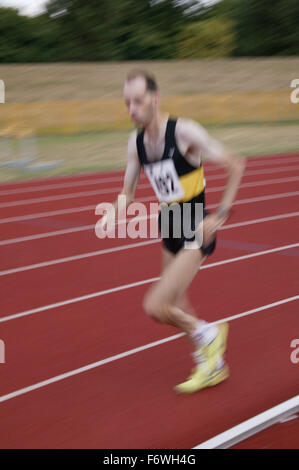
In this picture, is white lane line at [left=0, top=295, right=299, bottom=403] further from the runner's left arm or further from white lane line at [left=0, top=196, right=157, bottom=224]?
white lane line at [left=0, top=196, right=157, bottom=224]

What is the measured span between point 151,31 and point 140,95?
3165cm

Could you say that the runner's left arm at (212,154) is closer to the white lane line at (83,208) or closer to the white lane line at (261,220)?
the white lane line at (261,220)

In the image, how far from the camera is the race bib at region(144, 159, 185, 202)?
348 centimetres

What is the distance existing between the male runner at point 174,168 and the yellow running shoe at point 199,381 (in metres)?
0.29

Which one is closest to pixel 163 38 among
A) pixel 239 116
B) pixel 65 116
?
pixel 239 116

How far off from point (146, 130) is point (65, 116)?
16.2 m

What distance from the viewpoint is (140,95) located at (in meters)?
3.27

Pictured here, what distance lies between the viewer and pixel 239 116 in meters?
22.1

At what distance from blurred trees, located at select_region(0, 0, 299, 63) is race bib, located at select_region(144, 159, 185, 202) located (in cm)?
2754

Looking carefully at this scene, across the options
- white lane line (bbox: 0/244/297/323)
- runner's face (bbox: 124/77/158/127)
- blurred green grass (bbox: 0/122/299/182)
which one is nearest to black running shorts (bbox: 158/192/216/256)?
runner's face (bbox: 124/77/158/127)

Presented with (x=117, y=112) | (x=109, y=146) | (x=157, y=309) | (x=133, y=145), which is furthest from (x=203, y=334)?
(x=117, y=112)

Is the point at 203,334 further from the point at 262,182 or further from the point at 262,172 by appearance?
the point at 262,172

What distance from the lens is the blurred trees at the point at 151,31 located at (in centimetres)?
3125

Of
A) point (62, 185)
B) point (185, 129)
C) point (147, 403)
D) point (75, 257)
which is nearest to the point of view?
point (185, 129)
